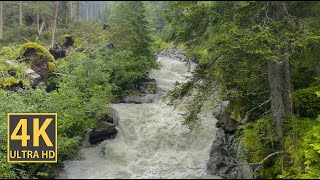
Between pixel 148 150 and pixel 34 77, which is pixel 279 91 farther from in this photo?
pixel 34 77

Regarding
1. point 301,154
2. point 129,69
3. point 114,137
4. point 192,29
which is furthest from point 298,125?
point 129,69

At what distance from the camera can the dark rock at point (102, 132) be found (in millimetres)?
17094

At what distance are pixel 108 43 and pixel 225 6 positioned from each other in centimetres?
1848

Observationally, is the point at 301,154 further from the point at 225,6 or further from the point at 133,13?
the point at 133,13

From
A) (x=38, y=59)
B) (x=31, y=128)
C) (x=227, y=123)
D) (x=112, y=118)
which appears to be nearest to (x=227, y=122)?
(x=227, y=123)

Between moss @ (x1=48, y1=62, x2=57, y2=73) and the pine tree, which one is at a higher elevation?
the pine tree

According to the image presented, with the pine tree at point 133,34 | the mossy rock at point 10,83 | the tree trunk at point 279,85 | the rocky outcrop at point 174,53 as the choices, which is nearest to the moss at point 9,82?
the mossy rock at point 10,83

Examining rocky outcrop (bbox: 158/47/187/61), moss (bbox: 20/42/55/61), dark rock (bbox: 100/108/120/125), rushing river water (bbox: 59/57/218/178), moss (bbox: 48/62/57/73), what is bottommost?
rushing river water (bbox: 59/57/218/178)

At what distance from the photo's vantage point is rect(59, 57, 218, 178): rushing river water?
14.2 meters

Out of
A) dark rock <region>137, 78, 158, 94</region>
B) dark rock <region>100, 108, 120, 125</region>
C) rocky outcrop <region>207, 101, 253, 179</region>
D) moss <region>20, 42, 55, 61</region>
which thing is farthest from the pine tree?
rocky outcrop <region>207, 101, 253, 179</region>

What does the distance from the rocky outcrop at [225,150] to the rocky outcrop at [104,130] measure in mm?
5711

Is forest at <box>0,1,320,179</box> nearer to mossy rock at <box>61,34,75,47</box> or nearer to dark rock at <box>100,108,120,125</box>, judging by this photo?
dark rock at <box>100,108,120,125</box>

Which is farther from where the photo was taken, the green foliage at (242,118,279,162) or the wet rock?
the wet rock

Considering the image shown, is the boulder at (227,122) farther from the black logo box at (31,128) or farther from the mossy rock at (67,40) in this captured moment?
the mossy rock at (67,40)
